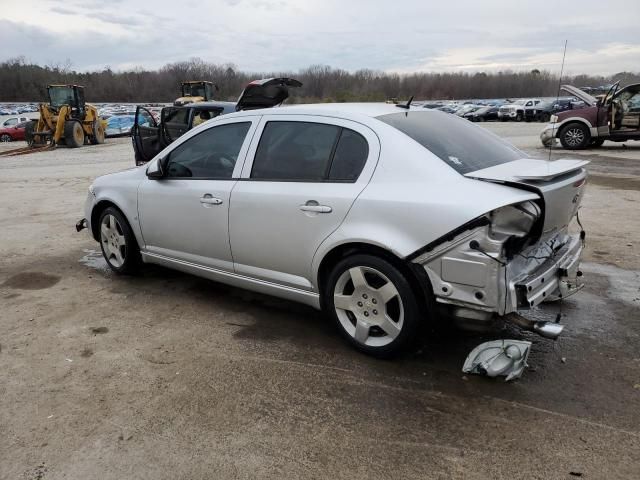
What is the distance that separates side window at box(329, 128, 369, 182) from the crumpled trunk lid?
0.70 metres

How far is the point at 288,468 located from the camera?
251 centimetres

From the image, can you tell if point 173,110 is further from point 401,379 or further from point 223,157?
point 401,379

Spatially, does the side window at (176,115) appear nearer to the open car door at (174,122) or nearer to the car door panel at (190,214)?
the open car door at (174,122)

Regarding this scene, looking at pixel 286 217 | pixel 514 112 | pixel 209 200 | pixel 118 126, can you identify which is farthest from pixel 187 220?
pixel 514 112

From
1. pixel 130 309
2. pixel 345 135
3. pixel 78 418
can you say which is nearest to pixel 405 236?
pixel 345 135

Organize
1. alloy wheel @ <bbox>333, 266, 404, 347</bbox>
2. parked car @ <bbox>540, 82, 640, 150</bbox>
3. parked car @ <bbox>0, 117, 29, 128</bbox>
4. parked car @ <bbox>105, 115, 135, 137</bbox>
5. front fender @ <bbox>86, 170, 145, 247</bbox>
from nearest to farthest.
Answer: alloy wheel @ <bbox>333, 266, 404, 347</bbox>, front fender @ <bbox>86, 170, 145, 247</bbox>, parked car @ <bbox>540, 82, 640, 150</bbox>, parked car @ <bbox>0, 117, 29, 128</bbox>, parked car @ <bbox>105, 115, 135, 137</bbox>

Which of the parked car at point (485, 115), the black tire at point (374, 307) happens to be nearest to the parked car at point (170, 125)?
the black tire at point (374, 307)

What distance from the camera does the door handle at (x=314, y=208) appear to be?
3482 mm

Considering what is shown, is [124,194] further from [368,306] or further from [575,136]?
[575,136]

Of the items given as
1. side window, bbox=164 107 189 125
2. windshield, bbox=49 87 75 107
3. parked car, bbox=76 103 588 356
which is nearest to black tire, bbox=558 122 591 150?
side window, bbox=164 107 189 125

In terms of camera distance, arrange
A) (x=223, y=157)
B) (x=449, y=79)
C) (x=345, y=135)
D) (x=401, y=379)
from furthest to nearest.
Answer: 1. (x=449, y=79)
2. (x=223, y=157)
3. (x=345, y=135)
4. (x=401, y=379)

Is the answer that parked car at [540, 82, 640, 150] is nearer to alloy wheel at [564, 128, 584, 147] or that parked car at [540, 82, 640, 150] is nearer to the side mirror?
alloy wheel at [564, 128, 584, 147]

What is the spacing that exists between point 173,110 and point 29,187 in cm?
454

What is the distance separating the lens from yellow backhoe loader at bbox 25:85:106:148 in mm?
23828
